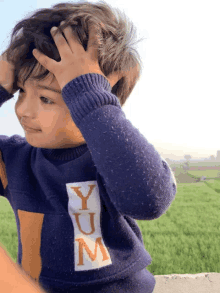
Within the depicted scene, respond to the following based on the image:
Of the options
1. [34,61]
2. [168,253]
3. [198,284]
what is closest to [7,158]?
[34,61]

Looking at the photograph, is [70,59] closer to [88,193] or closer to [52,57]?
[52,57]

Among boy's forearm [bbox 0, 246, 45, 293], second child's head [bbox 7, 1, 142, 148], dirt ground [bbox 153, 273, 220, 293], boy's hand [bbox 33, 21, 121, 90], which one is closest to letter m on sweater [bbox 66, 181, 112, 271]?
second child's head [bbox 7, 1, 142, 148]

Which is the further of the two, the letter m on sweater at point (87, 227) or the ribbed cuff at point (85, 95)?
the letter m on sweater at point (87, 227)

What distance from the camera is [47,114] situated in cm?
69

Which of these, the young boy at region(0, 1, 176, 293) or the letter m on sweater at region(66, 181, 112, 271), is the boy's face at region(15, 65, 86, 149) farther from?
the letter m on sweater at region(66, 181, 112, 271)

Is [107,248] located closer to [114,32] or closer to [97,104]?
[97,104]

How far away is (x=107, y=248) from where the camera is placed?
0.74 meters

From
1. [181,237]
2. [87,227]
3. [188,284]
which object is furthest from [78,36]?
[181,237]

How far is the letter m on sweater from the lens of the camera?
713 millimetres

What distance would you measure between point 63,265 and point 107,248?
0.13 metres

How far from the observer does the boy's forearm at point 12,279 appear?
0.21 metres

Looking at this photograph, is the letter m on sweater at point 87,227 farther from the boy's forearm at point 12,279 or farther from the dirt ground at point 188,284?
the dirt ground at point 188,284

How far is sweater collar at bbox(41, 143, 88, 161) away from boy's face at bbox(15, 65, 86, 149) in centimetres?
6

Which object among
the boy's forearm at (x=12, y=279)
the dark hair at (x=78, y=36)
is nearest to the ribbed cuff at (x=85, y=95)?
the dark hair at (x=78, y=36)
